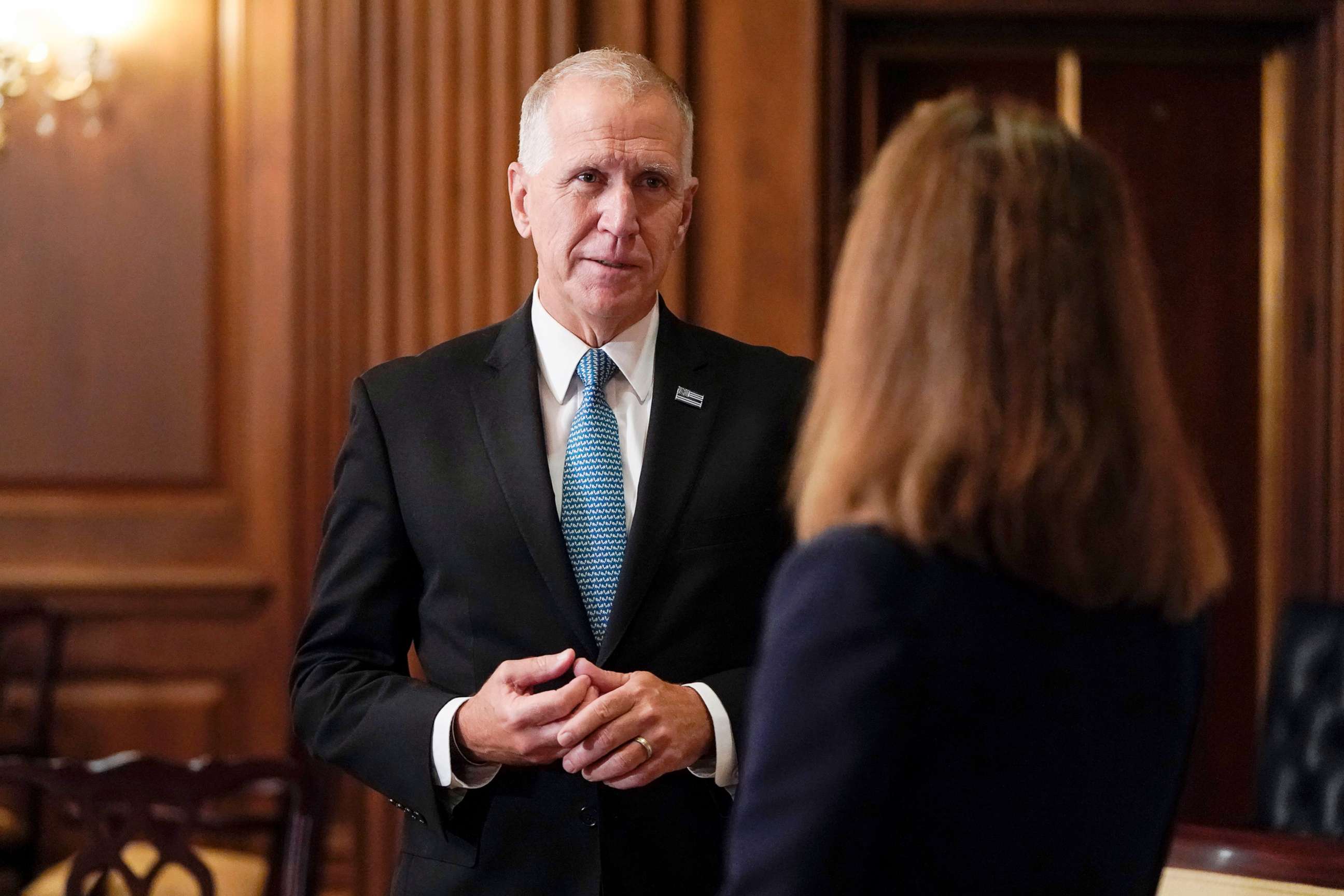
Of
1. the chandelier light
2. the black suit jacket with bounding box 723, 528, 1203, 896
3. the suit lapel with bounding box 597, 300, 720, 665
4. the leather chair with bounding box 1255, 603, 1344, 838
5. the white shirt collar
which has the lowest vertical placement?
the leather chair with bounding box 1255, 603, 1344, 838

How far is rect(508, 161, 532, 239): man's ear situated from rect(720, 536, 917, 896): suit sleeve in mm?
989

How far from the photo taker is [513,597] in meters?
1.61

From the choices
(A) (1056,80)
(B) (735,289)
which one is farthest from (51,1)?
(A) (1056,80)

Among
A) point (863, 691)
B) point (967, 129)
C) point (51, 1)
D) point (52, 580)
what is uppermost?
point (51, 1)

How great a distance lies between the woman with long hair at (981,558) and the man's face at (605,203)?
0.68 meters

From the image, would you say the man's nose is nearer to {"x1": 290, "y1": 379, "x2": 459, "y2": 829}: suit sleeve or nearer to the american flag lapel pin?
the american flag lapel pin

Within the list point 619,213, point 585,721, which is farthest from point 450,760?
point 619,213

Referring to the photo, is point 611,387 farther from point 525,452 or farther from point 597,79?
point 597,79

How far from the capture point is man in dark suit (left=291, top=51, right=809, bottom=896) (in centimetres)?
155

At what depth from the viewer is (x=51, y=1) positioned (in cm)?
391

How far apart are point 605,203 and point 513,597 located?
1.62 ft

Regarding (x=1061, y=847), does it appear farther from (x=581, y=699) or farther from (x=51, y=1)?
(x=51, y=1)

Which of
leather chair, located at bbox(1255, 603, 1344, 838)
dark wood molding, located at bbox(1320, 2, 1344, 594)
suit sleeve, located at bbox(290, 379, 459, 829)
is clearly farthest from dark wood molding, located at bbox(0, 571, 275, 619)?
dark wood molding, located at bbox(1320, 2, 1344, 594)

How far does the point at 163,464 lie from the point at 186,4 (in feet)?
4.27
